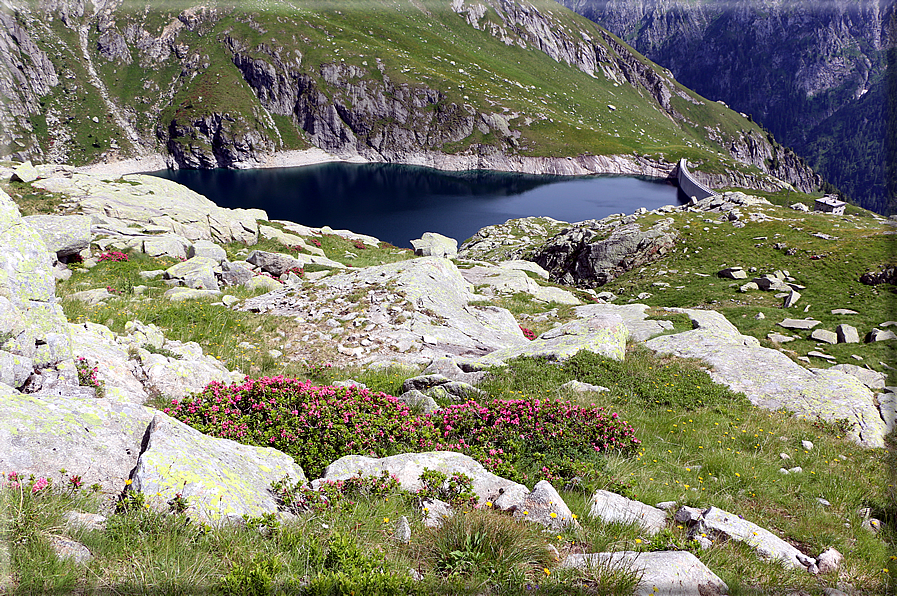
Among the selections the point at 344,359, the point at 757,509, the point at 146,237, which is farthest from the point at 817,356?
the point at 146,237

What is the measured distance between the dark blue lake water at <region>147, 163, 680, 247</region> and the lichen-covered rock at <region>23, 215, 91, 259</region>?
68716mm

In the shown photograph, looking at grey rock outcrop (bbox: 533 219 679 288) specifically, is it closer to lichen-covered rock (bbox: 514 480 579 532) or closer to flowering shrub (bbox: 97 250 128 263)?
flowering shrub (bbox: 97 250 128 263)

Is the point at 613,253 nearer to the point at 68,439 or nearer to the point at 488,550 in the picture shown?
the point at 488,550

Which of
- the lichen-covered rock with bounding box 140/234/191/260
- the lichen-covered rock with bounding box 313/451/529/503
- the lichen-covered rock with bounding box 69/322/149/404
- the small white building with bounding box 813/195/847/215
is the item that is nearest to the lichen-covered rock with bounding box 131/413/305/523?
the lichen-covered rock with bounding box 313/451/529/503

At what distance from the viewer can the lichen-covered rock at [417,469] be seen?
6043mm

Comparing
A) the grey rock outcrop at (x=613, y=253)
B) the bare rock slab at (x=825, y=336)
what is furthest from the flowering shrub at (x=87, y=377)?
the grey rock outcrop at (x=613, y=253)

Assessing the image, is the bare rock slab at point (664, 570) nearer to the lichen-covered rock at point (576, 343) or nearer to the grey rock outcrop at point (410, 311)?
the lichen-covered rock at point (576, 343)

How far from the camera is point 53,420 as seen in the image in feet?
17.2

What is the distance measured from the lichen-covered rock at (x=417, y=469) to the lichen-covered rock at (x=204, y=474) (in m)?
0.69

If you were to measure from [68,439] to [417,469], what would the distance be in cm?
437

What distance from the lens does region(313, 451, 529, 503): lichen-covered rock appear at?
6.04 meters

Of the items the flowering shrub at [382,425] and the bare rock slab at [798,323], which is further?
the bare rock slab at [798,323]

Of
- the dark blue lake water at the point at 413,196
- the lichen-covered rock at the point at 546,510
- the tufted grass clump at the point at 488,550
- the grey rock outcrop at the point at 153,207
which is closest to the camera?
the tufted grass clump at the point at 488,550

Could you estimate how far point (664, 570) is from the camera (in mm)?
4477
